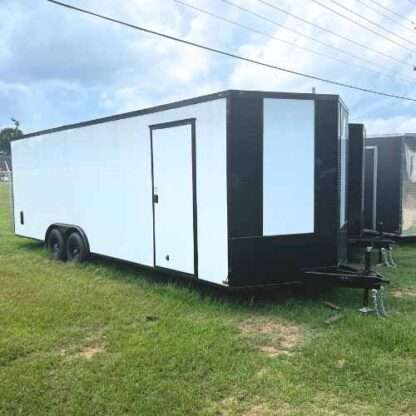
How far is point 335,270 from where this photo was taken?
18.7 feet

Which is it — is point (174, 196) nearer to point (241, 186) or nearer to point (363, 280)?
point (241, 186)

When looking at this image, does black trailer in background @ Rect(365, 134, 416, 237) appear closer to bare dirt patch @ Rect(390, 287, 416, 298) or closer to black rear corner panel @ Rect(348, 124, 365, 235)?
black rear corner panel @ Rect(348, 124, 365, 235)

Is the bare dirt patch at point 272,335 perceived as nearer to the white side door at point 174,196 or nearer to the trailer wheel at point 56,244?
the white side door at point 174,196

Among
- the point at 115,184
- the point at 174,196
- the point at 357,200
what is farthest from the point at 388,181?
the point at 115,184

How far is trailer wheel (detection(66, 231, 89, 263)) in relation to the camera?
26.2ft

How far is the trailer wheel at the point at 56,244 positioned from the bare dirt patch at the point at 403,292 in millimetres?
5523

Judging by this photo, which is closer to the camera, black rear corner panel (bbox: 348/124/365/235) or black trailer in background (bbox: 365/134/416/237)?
black rear corner panel (bbox: 348/124/365/235)

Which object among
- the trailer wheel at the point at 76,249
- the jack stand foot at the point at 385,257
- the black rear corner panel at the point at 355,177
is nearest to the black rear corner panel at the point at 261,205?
the black rear corner panel at the point at 355,177

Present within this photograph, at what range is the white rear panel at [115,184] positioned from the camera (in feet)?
17.9

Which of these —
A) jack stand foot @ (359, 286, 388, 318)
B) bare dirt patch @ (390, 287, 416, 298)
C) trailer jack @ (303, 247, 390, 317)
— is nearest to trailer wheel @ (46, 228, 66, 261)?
trailer jack @ (303, 247, 390, 317)

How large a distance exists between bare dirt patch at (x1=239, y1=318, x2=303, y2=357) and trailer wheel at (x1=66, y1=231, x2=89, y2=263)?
3824mm

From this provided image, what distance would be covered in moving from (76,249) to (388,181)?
6303mm

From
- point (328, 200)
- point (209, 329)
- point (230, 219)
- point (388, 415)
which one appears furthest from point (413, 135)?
point (388, 415)

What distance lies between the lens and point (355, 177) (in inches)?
307
